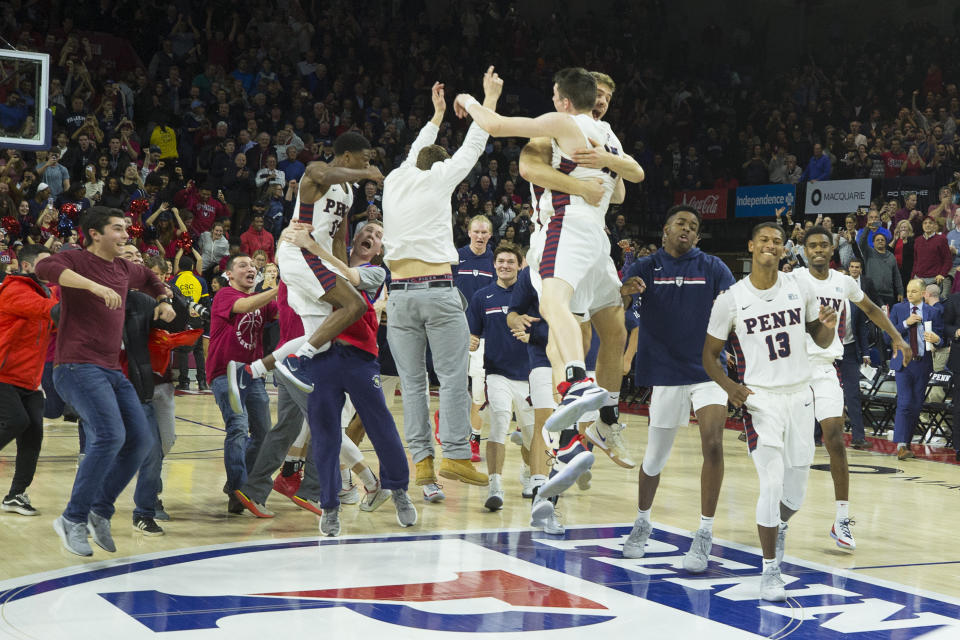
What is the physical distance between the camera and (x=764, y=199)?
20.2 m

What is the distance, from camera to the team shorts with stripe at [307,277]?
22.7ft

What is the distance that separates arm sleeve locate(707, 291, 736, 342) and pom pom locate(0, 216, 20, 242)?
10.5 meters

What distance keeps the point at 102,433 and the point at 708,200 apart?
57.3ft

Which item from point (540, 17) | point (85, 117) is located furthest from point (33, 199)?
point (540, 17)

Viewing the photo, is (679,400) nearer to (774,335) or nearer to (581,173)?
(774,335)

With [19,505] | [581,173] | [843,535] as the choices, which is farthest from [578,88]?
[19,505]

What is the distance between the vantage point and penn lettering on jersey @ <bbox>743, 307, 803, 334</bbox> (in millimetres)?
5875

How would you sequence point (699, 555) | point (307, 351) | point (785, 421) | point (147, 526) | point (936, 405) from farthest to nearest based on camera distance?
point (936, 405), point (147, 526), point (307, 351), point (699, 555), point (785, 421)

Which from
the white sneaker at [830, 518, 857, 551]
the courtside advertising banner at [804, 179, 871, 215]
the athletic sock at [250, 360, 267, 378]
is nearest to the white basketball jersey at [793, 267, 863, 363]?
the white sneaker at [830, 518, 857, 551]

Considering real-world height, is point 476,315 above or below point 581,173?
below

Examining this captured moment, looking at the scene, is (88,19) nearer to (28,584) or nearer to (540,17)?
(540,17)

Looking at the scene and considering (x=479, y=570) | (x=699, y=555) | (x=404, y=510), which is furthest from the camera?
(x=404, y=510)

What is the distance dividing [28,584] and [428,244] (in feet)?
11.1

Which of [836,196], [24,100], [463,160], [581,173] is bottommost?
[581,173]
